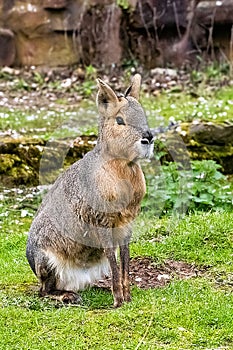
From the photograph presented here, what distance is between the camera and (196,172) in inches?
358

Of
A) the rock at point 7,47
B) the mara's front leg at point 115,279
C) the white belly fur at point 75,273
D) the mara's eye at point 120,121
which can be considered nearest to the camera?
the mara's eye at point 120,121

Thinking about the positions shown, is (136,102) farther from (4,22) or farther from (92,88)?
(4,22)

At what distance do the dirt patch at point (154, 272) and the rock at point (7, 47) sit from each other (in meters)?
8.97

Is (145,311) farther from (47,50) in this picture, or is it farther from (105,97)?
(47,50)

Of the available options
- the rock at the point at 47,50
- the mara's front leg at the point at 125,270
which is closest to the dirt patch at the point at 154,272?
the mara's front leg at the point at 125,270

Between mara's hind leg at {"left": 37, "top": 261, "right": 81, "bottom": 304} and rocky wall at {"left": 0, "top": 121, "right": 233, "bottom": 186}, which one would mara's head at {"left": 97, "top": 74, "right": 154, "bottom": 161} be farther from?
rocky wall at {"left": 0, "top": 121, "right": 233, "bottom": 186}

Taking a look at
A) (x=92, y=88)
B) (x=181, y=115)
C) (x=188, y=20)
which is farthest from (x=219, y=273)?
(x=188, y=20)

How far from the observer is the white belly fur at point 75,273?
5980 mm

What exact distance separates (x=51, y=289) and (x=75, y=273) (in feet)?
0.81

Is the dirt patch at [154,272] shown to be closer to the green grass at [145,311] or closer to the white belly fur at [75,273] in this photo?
the green grass at [145,311]

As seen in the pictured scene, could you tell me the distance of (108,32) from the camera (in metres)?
15.2

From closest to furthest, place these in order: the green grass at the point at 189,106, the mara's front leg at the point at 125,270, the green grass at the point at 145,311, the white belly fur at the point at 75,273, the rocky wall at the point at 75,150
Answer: the green grass at the point at 145,311 → the mara's front leg at the point at 125,270 → the white belly fur at the point at 75,273 → the rocky wall at the point at 75,150 → the green grass at the point at 189,106

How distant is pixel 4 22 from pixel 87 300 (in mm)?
10075

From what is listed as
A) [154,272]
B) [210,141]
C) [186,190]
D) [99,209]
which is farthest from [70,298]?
[210,141]
